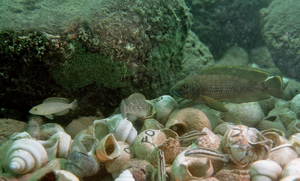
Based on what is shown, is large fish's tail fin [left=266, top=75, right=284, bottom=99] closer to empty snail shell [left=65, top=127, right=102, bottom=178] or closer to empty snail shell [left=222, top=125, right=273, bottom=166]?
empty snail shell [left=222, top=125, right=273, bottom=166]

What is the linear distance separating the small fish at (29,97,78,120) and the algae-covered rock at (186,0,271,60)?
237 inches

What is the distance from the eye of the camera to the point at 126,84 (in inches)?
133

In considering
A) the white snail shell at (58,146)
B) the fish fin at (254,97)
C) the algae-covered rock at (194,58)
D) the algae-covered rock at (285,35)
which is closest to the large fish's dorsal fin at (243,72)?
the fish fin at (254,97)

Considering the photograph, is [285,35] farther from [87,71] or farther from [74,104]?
[74,104]

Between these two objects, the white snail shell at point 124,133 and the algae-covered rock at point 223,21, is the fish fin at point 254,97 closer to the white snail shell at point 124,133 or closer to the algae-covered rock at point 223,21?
the white snail shell at point 124,133

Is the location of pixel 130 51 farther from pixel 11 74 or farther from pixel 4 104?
pixel 4 104

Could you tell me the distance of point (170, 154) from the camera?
2.20m

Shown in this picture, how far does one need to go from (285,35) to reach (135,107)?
6.06 meters

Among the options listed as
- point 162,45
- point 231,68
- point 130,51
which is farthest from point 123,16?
point 231,68

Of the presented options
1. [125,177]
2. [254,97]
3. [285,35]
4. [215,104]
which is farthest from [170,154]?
[285,35]

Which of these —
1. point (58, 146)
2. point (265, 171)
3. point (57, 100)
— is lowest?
point (58, 146)

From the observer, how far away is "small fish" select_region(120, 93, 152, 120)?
123 inches

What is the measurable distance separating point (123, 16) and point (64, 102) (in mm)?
1659

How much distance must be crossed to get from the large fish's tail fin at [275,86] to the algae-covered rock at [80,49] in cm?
196
